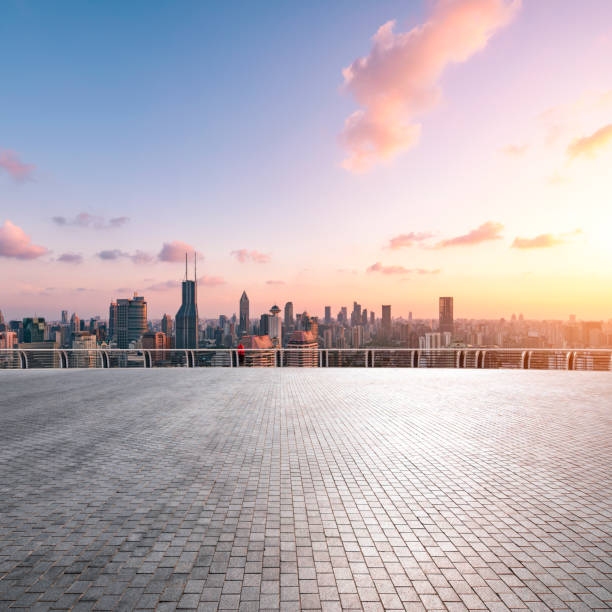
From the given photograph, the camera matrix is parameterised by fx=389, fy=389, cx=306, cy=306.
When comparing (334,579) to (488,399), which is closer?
(334,579)

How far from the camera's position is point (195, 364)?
2033 centimetres

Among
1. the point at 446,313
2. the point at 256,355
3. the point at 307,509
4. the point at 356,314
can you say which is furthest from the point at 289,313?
the point at 307,509

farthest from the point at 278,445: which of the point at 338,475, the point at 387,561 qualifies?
the point at 387,561

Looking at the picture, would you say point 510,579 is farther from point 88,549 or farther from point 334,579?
point 88,549

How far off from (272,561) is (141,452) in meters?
3.92

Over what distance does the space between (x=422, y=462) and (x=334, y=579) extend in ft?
10.4

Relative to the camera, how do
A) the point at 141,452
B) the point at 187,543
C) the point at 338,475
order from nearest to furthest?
the point at 187,543
the point at 338,475
the point at 141,452

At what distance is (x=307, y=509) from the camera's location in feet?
14.7

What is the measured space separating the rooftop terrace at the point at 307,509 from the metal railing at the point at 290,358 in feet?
31.9

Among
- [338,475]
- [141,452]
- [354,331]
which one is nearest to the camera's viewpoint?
[338,475]

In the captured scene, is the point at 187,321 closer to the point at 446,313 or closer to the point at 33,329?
the point at 33,329

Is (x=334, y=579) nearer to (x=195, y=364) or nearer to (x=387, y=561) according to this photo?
(x=387, y=561)

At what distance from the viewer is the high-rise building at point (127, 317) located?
104 m

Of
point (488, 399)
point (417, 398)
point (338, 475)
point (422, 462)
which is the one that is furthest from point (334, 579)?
point (488, 399)
